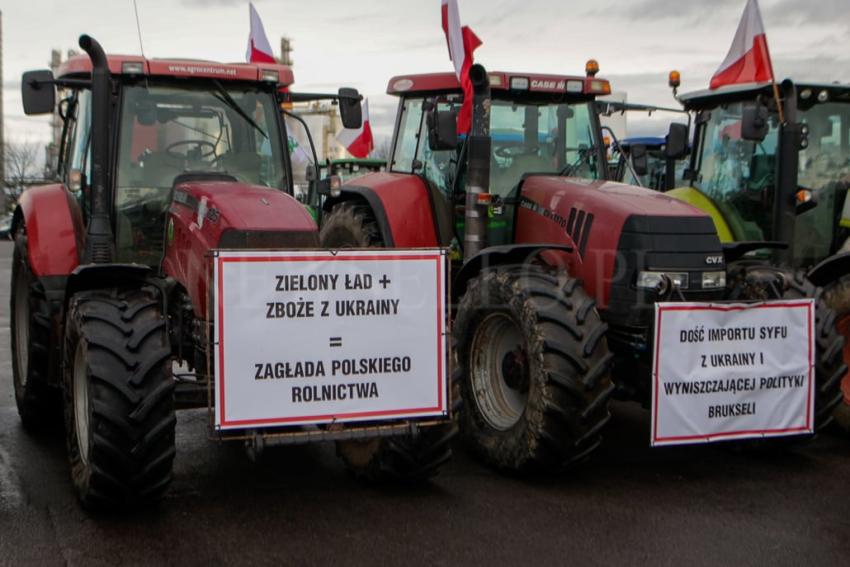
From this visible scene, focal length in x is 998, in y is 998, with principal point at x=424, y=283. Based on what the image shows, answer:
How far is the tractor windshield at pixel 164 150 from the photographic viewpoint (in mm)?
6312

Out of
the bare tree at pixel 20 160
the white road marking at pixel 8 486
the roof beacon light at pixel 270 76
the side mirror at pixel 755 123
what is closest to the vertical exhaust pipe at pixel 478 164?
the roof beacon light at pixel 270 76

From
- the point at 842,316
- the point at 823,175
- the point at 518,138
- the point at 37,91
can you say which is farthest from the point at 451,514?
the point at 823,175

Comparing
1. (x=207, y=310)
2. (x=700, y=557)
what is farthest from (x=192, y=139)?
(x=700, y=557)

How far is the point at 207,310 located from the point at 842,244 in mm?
5767

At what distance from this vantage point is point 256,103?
667cm

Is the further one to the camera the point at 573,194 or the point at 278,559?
the point at 573,194

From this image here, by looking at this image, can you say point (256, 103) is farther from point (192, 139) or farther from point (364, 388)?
point (364, 388)

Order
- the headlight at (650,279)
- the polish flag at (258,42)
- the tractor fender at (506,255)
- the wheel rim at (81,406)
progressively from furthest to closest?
the polish flag at (258,42)
the tractor fender at (506,255)
the headlight at (650,279)
the wheel rim at (81,406)

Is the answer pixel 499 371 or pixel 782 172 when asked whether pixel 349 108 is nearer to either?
pixel 499 371

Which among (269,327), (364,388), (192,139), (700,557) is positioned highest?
(192,139)

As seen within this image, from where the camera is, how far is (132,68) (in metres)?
6.25

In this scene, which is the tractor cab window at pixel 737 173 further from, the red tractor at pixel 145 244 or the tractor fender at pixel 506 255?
the red tractor at pixel 145 244

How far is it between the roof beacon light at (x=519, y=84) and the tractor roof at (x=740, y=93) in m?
2.15

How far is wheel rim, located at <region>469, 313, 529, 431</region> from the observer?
638 centimetres
